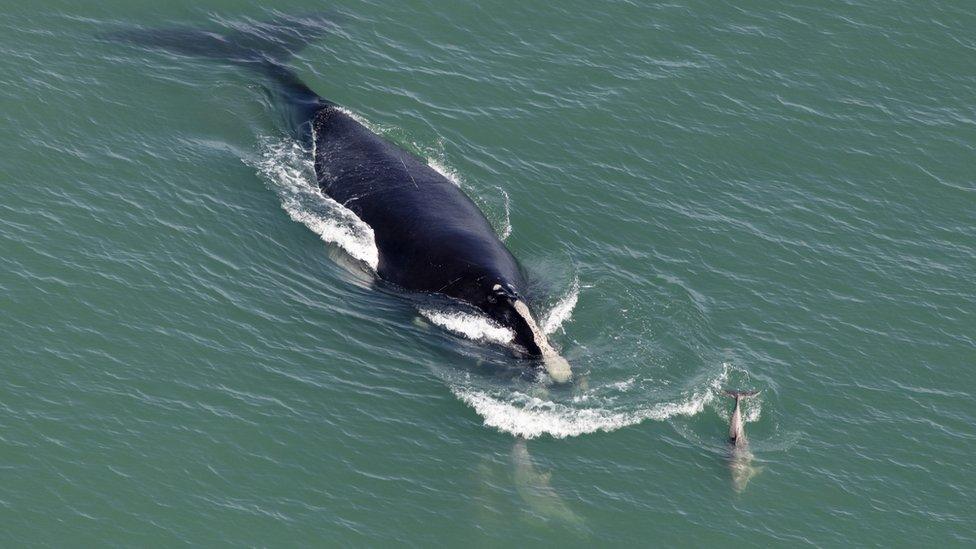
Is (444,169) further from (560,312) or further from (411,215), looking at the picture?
(560,312)

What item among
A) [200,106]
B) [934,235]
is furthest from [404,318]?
[934,235]

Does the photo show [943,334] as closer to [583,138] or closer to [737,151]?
[737,151]

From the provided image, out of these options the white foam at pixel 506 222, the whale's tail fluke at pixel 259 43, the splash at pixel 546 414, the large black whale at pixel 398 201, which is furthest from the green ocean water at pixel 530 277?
the large black whale at pixel 398 201

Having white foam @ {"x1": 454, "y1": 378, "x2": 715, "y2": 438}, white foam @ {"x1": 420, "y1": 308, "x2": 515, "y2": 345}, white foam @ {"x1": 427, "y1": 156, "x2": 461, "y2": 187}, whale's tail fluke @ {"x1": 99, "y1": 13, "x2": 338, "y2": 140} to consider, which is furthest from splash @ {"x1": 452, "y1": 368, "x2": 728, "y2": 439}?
Answer: whale's tail fluke @ {"x1": 99, "y1": 13, "x2": 338, "y2": 140}

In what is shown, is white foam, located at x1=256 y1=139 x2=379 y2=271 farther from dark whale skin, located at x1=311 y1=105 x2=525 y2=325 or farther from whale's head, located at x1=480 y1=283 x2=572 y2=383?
whale's head, located at x1=480 y1=283 x2=572 y2=383

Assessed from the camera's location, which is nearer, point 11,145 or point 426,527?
point 426,527
